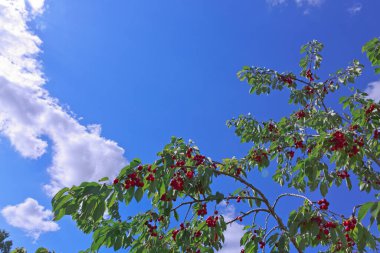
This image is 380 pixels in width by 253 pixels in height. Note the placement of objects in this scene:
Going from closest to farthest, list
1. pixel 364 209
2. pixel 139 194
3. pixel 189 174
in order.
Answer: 1. pixel 364 209
2. pixel 139 194
3. pixel 189 174

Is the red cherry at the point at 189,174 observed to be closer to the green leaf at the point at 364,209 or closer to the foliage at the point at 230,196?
the foliage at the point at 230,196

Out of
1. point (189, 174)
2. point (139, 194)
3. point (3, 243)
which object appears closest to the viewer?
point (139, 194)

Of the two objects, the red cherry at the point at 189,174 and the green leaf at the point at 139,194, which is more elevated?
the red cherry at the point at 189,174

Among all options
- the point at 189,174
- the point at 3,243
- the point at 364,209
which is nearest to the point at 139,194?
the point at 189,174

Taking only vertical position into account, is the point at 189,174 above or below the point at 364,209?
above

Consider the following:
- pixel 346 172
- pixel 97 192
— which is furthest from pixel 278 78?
pixel 97 192

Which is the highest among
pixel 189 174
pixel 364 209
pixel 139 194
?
pixel 189 174

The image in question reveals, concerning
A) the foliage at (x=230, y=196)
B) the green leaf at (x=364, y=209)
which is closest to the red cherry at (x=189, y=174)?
the foliage at (x=230, y=196)

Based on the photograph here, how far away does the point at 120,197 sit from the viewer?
3369 millimetres

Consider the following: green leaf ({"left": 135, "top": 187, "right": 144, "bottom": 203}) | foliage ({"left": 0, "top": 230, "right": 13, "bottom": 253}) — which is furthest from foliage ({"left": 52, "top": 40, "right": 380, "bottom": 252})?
foliage ({"left": 0, "top": 230, "right": 13, "bottom": 253})

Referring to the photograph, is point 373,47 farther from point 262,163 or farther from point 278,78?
point 262,163

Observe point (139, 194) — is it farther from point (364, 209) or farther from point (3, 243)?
point (3, 243)

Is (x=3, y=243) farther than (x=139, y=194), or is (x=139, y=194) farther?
(x=3, y=243)

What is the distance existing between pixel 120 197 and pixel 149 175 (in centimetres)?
41
